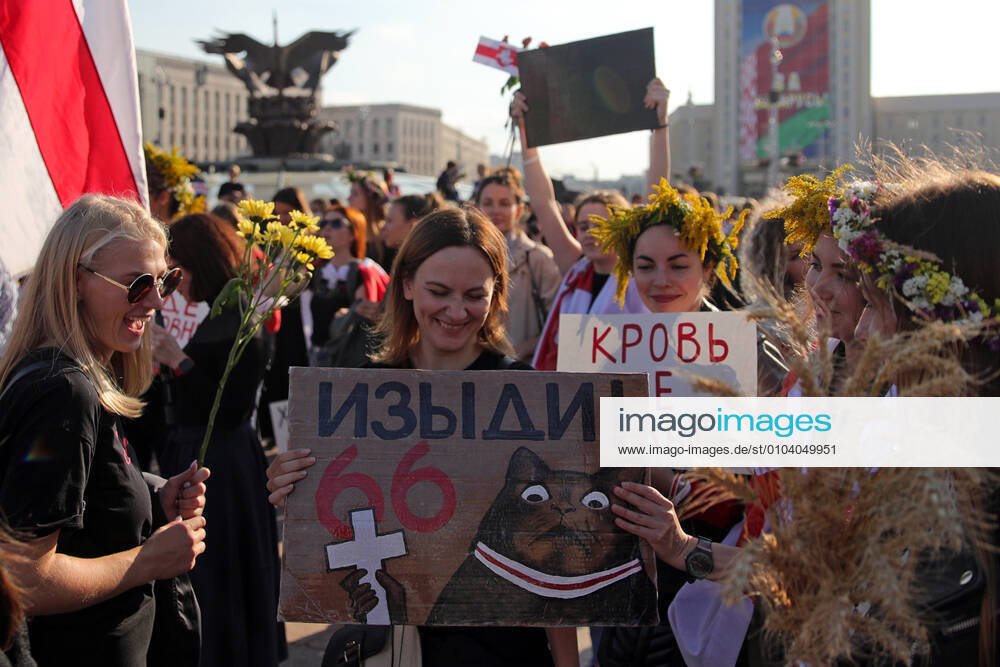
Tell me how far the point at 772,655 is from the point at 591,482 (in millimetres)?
612

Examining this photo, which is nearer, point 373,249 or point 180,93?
point 373,249

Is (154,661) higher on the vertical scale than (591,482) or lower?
lower

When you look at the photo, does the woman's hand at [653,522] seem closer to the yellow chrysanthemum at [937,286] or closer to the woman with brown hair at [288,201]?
the yellow chrysanthemum at [937,286]

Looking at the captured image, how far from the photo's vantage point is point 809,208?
8.11 feet

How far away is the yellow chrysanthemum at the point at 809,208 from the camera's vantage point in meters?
2.42

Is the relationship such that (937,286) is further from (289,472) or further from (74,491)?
(74,491)

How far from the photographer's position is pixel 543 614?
1.91 meters

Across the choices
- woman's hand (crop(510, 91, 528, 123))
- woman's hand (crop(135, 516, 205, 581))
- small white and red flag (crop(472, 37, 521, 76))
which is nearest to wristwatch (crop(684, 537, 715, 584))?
woman's hand (crop(135, 516, 205, 581))

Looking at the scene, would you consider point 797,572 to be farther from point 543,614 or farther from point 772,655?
point 543,614

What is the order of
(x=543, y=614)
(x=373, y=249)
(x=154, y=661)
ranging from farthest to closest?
(x=373, y=249) → (x=154, y=661) → (x=543, y=614)

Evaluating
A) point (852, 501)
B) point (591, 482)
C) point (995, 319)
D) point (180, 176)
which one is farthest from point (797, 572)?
point (180, 176)

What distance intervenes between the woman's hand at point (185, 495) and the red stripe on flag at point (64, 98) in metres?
1.28

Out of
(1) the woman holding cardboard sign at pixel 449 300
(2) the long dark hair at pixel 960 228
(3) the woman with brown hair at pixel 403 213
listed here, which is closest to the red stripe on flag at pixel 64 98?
(1) the woman holding cardboard sign at pixel 449 300

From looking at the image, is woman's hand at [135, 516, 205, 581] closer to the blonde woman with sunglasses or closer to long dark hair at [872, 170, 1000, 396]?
the blonde woman with sunglasses
